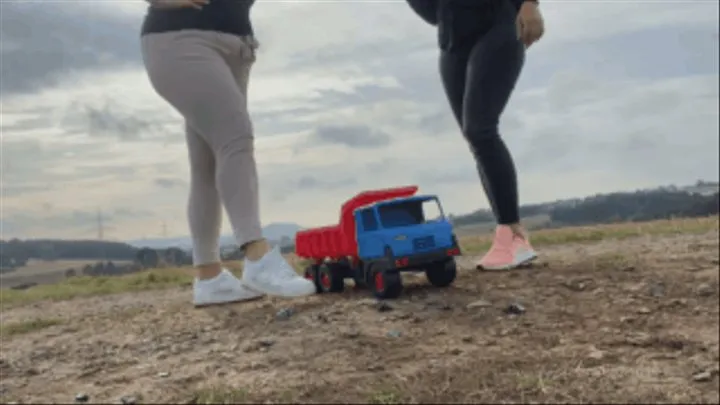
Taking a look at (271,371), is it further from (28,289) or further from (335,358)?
(28,289)

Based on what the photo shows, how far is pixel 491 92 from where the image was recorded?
517 centimetres

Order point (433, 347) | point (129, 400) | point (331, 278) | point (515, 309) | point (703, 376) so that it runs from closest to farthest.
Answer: point (703, 376), point (129, 400), point (433, 347), point (515, 309), point (331, 278)

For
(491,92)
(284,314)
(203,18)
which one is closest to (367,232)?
(284,314)

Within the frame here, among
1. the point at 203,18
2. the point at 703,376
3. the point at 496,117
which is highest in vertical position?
the point at 203,18

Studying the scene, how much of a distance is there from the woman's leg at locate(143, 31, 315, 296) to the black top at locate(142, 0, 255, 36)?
4cm

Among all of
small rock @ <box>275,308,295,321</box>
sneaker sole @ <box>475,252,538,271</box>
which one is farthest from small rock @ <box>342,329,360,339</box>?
sneaker sole @ <box>475,252,538,271</box>

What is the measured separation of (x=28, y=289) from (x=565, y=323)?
10.1 m

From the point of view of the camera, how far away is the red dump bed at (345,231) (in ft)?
17.3

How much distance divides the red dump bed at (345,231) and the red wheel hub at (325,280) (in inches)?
5.3

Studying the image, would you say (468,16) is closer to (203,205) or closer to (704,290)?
(203,205)

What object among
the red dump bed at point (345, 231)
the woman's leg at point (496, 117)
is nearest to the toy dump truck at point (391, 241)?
the red dump bed at point (345, 231)

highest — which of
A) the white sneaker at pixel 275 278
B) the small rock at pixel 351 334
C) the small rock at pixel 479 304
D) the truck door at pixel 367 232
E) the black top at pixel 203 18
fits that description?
the black top at pixel 203 18

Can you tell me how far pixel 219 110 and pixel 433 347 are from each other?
73.2 inches

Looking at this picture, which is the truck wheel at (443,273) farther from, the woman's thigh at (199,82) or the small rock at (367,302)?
the woman's thigh at (199,82)
